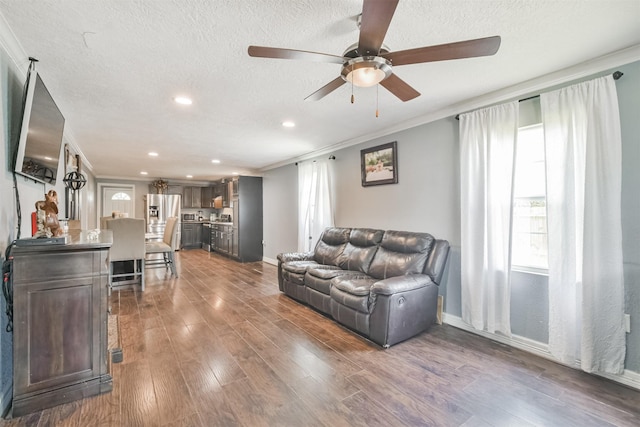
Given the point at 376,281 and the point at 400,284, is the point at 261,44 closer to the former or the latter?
the point at 400,284

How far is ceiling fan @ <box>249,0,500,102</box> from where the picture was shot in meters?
1.30

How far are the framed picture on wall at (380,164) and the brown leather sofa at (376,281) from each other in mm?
754

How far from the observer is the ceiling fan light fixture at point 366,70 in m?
1.55

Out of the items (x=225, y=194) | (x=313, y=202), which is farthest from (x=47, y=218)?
(x=225, y=194)

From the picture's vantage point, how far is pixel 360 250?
3740 millimetres

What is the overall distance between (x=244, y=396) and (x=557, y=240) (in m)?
2.73

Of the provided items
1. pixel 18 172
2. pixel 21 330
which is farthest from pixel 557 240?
pixel 18 172

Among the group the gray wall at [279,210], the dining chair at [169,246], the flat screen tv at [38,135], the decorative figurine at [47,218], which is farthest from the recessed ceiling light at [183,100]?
the gray wall at [279,210]

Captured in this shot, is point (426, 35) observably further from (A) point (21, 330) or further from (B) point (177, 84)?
(A) point (21, 330)

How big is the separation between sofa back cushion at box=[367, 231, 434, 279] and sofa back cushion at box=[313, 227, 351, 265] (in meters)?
0.67

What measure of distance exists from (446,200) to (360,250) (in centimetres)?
126

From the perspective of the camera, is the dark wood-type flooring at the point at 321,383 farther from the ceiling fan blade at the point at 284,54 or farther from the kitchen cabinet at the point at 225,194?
the kitchen cabinet at the point at 225,194

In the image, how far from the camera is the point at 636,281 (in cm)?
199

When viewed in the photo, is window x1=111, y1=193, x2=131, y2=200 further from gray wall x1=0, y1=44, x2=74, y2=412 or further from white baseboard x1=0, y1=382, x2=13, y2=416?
white baseboard x1=0, y1=382, x2=13, y2=416
